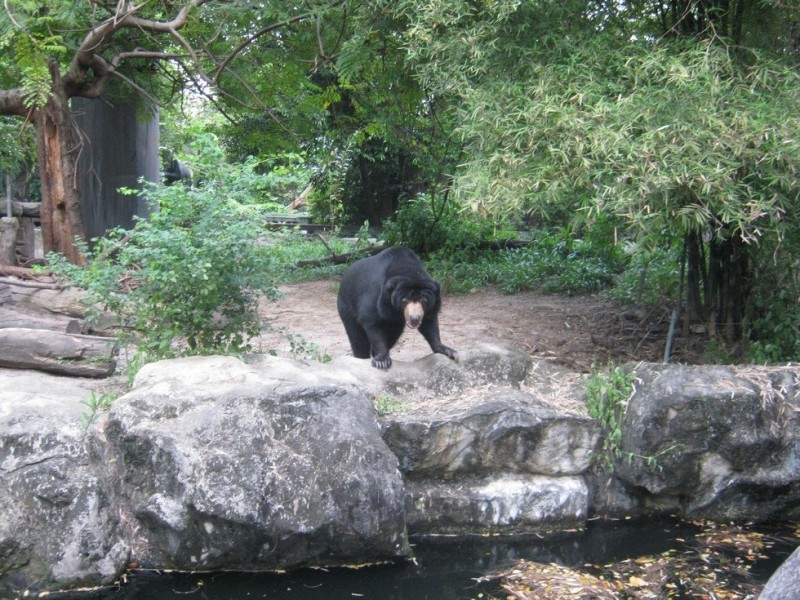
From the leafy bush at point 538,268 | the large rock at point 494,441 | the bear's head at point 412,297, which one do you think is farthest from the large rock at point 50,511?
the leafy bush at point 538,268

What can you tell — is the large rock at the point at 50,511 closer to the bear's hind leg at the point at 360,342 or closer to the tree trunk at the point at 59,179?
the bear's hind leg at the point at 360,342

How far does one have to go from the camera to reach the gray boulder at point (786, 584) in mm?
2797

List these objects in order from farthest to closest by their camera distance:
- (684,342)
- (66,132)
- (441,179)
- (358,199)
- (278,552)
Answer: (358,199) → (441,179) → (66,132) → (684,342) → (278,552)

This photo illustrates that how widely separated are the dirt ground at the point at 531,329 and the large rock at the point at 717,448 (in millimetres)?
1295

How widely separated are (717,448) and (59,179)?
6289mm

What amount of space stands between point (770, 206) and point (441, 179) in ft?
24.4

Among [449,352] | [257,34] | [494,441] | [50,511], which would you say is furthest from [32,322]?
[494,441]

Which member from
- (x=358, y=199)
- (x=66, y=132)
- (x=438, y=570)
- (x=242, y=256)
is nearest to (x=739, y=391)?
(x=438, y=570)

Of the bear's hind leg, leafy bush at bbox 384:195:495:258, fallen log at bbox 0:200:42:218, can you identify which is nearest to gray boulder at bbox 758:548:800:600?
the bear's hind leg

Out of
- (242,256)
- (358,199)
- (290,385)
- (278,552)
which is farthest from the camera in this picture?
(358,199)

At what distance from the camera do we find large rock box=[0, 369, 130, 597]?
4.11m

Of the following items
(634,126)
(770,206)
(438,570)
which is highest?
(634,126)

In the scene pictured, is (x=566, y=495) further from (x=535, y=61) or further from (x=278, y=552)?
(x=535, y=61)

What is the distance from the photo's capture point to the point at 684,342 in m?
6.99
